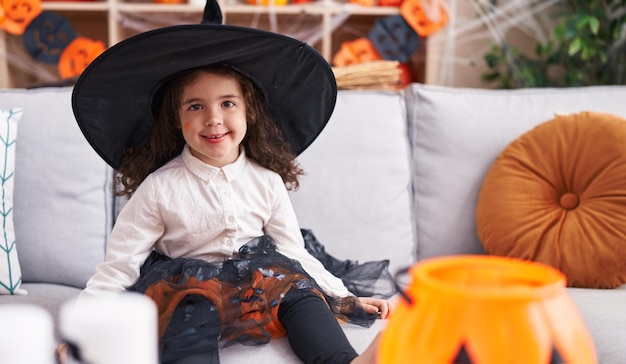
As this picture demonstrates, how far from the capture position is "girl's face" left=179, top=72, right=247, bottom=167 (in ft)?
4.62

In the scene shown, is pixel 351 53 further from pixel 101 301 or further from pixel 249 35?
pixel 101 301

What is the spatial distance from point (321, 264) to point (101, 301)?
0.94 meters

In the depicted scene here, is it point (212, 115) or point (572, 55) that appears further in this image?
point (572, 55)

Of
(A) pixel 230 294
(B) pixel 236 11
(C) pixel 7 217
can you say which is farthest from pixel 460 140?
(B) pixel 236 11

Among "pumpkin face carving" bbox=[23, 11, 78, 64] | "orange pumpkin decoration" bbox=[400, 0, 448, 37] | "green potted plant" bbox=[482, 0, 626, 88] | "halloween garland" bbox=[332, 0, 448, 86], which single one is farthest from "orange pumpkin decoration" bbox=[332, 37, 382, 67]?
"pumpkin face carving" bbox=[23, 11, 78, 64]

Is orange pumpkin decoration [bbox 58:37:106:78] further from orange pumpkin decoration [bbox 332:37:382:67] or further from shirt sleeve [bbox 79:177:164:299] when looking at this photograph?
shirt sleeve [bbox 79:177:164:299]

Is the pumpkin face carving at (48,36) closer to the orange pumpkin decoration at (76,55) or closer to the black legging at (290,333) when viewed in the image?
the orange pumpkin decoration at (76,55)

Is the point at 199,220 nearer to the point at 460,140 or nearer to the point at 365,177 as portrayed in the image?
the point at 365,177

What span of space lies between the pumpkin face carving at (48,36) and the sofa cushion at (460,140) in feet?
5.75

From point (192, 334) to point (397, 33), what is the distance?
2122mm

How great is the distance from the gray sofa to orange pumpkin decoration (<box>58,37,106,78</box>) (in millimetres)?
1260

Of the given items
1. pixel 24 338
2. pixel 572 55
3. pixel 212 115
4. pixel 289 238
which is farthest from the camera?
pixel 572 55

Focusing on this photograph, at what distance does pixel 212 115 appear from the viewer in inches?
55.2

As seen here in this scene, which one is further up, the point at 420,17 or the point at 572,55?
the point at 420,17
